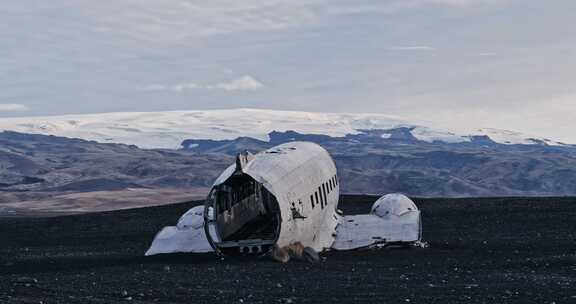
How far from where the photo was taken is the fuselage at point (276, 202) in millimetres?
34688

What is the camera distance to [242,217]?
41188 millimetres

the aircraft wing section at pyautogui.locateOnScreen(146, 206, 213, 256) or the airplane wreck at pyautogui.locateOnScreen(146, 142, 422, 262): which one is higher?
the airplane wreck at pyautogui.locateOnScreen(146, 142, 422, 262)

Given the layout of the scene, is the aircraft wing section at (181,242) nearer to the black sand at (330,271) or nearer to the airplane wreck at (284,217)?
the airplane wreck at (284,217)

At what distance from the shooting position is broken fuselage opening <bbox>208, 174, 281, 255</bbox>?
117 feet

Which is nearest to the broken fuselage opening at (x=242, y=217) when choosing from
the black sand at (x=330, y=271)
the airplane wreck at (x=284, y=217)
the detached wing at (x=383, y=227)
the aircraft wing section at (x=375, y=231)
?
the airplane wreck at (x=284, y=217)

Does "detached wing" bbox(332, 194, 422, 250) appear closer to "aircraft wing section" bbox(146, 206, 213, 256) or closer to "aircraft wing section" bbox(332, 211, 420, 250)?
"aircraft wing section" bbox(332, 211, 420, 250)

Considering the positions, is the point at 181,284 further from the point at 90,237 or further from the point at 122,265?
the point at 90,237

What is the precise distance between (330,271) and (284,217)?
10.6ft

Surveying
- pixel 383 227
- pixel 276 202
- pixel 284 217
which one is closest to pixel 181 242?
pixel 276 202

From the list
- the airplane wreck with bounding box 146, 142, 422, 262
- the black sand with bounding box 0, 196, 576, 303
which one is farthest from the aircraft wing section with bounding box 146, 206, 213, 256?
the black sand with bounding box 0, 196, 576, 303

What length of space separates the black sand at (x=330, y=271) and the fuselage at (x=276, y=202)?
111cm

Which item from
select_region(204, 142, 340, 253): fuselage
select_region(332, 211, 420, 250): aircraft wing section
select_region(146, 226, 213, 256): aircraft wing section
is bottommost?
select_region(146, 226, 213, 256): aircraft wing section

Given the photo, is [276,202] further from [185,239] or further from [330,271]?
[185,239]

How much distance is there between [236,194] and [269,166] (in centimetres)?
493
